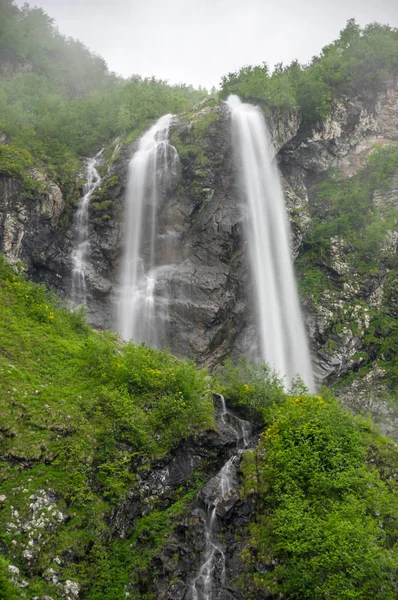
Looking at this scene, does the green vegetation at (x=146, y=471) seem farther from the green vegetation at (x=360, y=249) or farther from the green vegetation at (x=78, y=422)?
the green vegetation at (x=360, y=249)

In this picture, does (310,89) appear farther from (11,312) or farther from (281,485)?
(281,485)

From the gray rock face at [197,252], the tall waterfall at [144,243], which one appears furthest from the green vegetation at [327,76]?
the tall waterfall at [144,243]

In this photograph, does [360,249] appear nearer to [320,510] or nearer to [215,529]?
[320,510]

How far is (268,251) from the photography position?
87.1 ft

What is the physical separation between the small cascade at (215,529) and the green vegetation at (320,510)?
54cm

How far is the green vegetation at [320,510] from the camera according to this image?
9.24 m

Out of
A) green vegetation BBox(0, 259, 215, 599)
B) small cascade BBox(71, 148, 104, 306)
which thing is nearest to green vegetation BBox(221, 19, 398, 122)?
small cascade BBox(71, 148, 104, 306)

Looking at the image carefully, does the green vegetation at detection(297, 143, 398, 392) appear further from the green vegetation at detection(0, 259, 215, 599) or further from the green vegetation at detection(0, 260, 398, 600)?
the green vegetation at detection(0, 259, 215, 599)

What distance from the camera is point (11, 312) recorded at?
15.6 m

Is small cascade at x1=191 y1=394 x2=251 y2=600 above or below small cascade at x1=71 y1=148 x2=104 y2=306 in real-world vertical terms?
below

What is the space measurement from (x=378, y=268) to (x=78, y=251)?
18.3 meters

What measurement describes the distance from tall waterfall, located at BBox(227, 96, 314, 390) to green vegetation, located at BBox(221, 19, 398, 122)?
220 centimetres

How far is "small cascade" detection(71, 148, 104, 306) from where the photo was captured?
23.5 meters

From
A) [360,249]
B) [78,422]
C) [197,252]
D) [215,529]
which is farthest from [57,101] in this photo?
[215,529]
